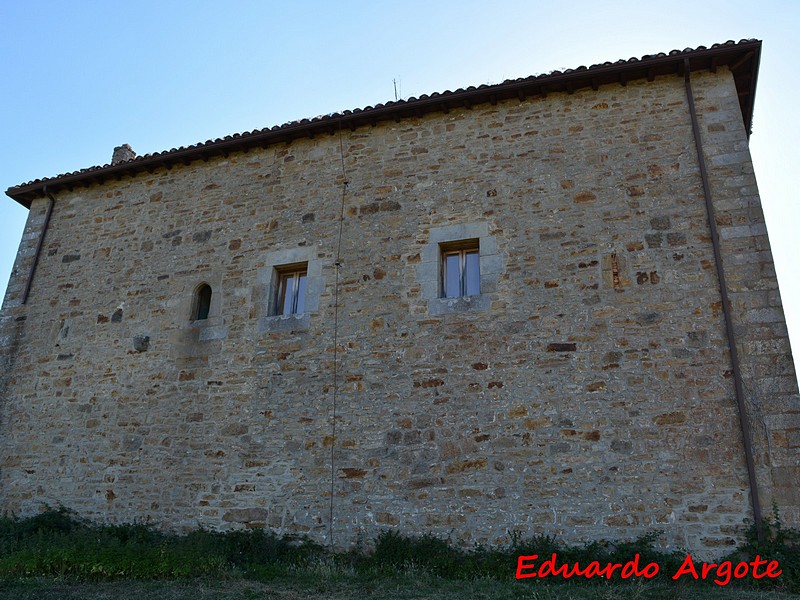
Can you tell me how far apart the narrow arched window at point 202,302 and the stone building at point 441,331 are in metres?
0.04

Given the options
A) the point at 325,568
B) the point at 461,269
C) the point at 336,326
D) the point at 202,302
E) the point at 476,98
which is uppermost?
the point at 476,98

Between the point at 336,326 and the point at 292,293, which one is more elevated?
the point at 292,293

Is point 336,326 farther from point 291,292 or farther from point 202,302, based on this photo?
point 202,302

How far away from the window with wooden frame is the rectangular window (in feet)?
6.41

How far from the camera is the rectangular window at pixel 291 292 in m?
8.42

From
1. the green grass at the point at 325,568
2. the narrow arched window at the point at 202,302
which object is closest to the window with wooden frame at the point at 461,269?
the green grass at the point at 325,568

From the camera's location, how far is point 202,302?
29.6ft

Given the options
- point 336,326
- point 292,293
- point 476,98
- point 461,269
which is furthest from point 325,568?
point 476,98

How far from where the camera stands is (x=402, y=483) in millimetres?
6996

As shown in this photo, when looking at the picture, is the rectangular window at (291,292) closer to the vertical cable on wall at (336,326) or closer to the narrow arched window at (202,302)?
the vertical cable on wall at (336,326)

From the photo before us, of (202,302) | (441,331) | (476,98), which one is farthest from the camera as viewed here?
(202,302)

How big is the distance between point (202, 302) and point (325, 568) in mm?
4348

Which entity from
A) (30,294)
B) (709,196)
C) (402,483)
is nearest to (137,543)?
(402,483)

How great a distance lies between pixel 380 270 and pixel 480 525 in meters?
3.32
